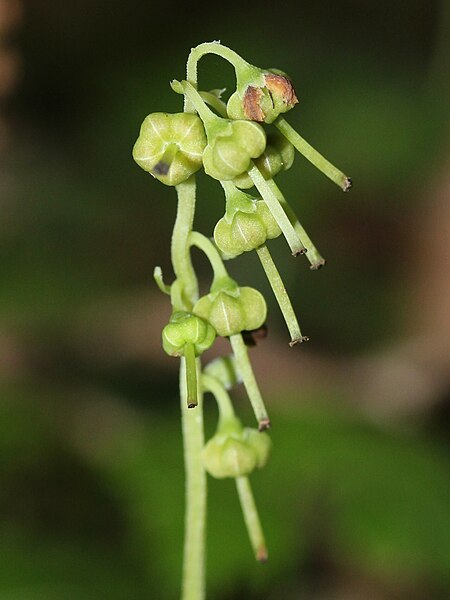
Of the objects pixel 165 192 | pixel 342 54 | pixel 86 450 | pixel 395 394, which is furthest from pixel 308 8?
pixel 86 450

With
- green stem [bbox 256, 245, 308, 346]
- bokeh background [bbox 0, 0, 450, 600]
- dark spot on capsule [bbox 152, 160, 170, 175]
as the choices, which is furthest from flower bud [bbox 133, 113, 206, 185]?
bokeh background [bbox 0, 0, 450, 600]

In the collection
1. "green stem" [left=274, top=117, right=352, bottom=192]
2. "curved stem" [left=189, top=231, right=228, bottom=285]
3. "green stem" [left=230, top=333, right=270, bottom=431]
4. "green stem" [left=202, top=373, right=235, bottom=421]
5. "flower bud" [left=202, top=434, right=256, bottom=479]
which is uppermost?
"green stem" [left=274, top=117, right=352, bottom=192]

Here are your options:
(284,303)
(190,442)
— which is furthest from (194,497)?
(284,303)

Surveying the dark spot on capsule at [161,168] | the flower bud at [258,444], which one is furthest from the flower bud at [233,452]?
the dark spot on capsule at [161,168]

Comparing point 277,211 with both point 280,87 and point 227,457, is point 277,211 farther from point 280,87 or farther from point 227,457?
point 227,457

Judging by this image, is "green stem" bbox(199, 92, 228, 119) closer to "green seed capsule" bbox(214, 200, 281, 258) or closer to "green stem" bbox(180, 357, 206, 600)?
"green seed capsule" bbox(214, 200, 281, 258)

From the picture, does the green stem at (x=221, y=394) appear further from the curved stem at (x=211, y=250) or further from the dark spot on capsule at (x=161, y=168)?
the dark spot on capsule at (x=161, y=168)

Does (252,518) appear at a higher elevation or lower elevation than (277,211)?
lower
